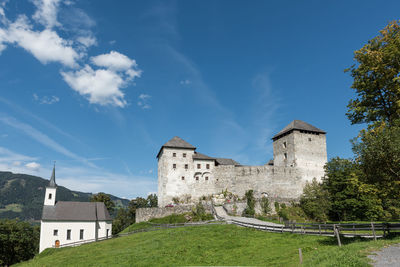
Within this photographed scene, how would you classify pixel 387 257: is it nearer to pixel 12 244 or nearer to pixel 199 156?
pixel 199 156

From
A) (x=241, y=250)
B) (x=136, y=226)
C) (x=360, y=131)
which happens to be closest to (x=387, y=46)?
(x=360, y=131)

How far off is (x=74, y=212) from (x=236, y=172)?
30244 millimetres

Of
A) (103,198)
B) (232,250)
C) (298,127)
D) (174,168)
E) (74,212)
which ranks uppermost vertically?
(298,127)

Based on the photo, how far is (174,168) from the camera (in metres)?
56.7

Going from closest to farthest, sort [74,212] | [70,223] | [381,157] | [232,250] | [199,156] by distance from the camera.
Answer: [381,157]
[232,250]
[70,223]
[74,212]
[199,156]

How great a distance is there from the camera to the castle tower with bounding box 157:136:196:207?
182 ft

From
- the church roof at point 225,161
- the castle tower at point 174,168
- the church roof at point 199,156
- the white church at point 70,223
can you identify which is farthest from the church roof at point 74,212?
the church roof at point 225,161

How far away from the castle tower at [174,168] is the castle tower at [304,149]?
1873 cm

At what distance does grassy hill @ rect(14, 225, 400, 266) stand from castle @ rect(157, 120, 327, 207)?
23.6m

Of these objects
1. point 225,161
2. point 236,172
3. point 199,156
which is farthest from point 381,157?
point 225,161

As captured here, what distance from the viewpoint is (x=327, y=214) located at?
4581 cm

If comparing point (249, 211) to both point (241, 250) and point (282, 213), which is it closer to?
point (282, 213)

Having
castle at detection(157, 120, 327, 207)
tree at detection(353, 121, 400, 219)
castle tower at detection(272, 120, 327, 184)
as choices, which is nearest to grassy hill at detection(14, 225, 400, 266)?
tree at detection(353, 121, 400, 219)

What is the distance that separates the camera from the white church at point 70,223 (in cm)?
4969
